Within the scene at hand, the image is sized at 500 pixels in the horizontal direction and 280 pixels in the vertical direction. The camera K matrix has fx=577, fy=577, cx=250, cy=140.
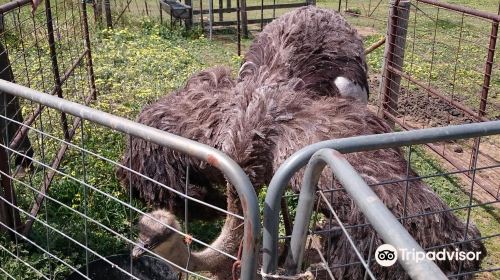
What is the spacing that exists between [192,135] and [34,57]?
158 inches

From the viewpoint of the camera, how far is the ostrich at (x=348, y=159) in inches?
94.2

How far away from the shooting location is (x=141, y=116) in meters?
3.57

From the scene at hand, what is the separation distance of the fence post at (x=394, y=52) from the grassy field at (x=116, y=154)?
1.75 feet

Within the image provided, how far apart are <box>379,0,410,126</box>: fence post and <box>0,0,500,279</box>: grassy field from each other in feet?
1.75

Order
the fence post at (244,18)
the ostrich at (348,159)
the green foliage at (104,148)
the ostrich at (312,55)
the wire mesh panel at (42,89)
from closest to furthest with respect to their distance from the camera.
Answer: the ostrich at (348,159), the green foliage at (104,148), the wire mesh panel at (42,89), the ostrich at (312,55), the fence post at (244,18)

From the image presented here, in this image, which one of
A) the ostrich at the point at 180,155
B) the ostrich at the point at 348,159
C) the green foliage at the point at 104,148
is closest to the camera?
the ostrich at the point at 348,159

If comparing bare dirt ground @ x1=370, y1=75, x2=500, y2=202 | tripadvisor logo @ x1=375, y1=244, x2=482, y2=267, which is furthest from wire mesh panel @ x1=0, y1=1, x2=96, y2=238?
bare dirt ground @ x1=370, y1=75, x2=500, y2=202

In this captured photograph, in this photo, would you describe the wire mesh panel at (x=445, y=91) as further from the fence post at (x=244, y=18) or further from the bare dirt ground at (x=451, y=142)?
the fence post at (x=244, y=18)

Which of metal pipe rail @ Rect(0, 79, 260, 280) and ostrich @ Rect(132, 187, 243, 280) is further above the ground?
metal pipe rail @ Rect(0, 79, 260, 280)

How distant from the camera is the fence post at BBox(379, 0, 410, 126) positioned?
195 inches

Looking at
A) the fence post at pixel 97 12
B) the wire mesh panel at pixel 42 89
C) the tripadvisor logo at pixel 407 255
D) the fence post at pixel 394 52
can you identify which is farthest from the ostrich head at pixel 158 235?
the fence post at pixel 97 12

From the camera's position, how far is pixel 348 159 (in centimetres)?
273

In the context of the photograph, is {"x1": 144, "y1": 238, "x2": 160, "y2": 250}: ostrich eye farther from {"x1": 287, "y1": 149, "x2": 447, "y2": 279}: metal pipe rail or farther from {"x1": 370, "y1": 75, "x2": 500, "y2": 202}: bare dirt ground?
{"x1": 370, "y1": 75, "x2": 500, "y2": 202}: bare dirt ground

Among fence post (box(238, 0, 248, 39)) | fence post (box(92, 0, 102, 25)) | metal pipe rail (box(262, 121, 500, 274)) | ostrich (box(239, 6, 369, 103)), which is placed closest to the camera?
metal pipe rail (box(262, 121, 500, 274))
